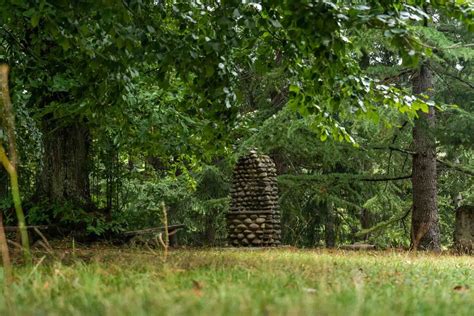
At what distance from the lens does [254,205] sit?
1370cm

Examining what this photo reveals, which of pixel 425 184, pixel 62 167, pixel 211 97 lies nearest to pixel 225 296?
pixel 211 97

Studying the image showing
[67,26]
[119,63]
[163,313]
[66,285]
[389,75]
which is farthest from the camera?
[389,75]

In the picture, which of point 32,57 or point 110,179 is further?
point 110,179

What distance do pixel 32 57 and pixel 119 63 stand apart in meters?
2.32

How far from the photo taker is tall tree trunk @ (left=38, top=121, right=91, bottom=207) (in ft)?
37.6

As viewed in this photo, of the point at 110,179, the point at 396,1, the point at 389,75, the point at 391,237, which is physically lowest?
the point at 391,237

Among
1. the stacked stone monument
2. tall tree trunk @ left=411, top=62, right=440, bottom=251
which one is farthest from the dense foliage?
the stacked stone monument

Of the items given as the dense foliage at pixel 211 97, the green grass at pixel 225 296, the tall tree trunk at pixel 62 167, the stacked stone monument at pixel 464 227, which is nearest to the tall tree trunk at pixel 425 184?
the dense foliage at pixel 211 97

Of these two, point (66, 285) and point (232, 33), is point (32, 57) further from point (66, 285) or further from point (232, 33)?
point (66, 285)

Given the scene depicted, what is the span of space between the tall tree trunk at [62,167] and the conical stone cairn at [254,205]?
3.67 m

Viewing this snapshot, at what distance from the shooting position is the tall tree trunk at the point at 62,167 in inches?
451

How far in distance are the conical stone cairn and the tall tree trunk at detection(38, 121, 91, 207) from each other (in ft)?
12.1

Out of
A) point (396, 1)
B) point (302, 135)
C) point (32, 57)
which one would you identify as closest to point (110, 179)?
point (302, 135)

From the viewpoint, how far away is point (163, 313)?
234cm
